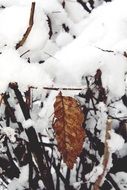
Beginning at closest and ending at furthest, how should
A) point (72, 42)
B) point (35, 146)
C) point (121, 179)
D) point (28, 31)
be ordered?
point (28, 31) < point (72, 42) < point (35, 146) < point (121, 179)

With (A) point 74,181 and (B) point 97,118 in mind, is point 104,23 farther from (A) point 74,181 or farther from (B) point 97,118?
(A) point 74,181

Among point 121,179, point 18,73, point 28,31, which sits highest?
point 28,31

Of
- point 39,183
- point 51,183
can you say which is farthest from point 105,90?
point 39,183

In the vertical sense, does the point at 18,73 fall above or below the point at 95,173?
above

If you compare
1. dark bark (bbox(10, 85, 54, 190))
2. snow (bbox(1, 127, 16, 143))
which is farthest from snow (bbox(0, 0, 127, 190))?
snow (bbox(1, 127, 16, 143))

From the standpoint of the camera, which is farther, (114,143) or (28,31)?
(114,143)

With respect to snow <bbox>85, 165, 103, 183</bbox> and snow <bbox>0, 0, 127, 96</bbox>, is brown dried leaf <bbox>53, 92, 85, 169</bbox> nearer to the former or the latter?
snow <bbox>0, 0, 127, 96</bbox>

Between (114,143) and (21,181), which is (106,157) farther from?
(21,181)

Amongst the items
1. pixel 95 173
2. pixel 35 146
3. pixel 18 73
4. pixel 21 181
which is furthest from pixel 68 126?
pixel 21 181
